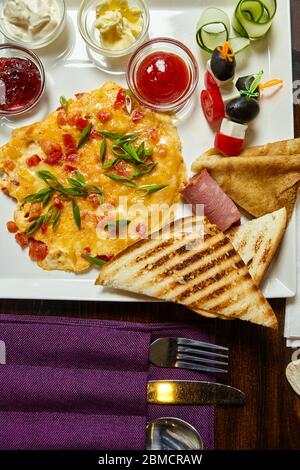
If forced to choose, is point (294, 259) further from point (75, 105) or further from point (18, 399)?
point (18, 399)

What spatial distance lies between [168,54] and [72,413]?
8.22 feet

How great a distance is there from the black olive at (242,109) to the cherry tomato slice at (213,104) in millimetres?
72

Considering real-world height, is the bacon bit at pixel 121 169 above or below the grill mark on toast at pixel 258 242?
above

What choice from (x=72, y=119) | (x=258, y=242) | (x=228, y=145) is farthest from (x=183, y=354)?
(x=72, y=119)

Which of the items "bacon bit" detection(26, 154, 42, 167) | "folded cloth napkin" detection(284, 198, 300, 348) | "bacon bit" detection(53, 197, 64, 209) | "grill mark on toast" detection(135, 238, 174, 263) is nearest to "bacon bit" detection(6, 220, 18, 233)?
"bacon bit" detection(53, 197, 64, 209)

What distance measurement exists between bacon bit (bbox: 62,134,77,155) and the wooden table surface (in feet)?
3.40

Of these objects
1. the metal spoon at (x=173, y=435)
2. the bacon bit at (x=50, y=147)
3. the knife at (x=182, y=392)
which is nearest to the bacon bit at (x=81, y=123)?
the bacon bit at (x=50, y=147)

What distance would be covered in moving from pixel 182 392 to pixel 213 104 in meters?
1.92

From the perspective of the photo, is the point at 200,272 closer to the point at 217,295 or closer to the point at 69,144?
the point at 217,295

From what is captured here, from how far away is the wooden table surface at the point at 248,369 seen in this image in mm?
4016

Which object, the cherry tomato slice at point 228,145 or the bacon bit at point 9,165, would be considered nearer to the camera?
the cherry tomato slice at point 228,145

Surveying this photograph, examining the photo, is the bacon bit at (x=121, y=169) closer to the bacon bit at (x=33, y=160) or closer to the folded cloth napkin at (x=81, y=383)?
the bacon bit at (x=33, y=160)

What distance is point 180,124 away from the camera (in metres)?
4.07
